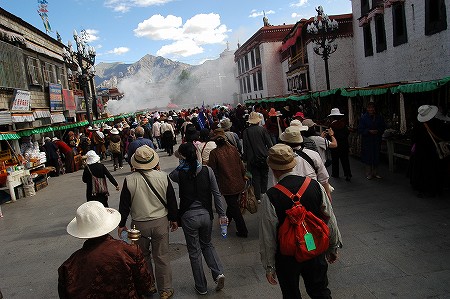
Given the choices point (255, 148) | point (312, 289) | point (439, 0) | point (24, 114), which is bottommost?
point (312, 289)

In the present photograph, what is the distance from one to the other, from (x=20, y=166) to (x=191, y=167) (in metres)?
9.73

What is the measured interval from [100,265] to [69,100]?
23372mm

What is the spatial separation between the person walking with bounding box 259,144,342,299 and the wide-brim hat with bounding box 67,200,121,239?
47.8 inches

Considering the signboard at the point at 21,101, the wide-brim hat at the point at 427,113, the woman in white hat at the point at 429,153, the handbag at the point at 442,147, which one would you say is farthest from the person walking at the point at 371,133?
the signboard at the point at 21,101

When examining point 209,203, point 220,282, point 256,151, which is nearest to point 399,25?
point 256,151

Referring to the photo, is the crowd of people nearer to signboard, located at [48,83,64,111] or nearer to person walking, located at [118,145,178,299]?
person walking, located at [118,145,178,299]

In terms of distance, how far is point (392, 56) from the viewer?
19.1 m

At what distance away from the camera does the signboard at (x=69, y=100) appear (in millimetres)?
22859

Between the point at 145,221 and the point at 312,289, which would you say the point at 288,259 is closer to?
the point at 312,289

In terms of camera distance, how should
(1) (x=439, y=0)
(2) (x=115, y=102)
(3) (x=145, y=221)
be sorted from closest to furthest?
(3) (x=145, y=221)
(1) (x=439, y=0)
(2) (x=115, y=102)

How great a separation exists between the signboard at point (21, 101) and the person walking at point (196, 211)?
13.5m

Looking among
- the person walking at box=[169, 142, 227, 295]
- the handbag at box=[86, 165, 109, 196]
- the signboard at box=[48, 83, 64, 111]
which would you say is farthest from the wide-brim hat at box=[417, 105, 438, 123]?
the signboard at box=[48, 83, 64, 111]

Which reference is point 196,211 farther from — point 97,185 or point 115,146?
point 115,146

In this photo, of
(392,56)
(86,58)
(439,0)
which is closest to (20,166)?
(86,58)
